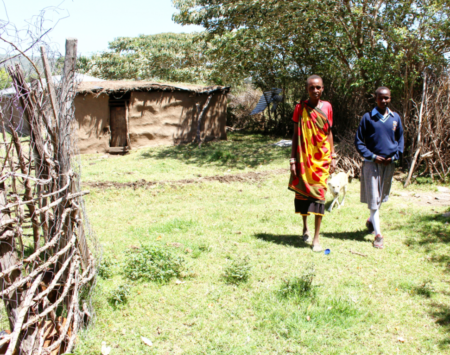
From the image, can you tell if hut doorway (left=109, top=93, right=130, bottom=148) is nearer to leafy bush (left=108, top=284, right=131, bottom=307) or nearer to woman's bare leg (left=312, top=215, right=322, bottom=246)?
woman's bare leg (left=312, top=215, right=322, bottom=246)

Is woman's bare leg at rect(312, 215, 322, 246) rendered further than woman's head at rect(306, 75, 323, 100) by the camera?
Yes

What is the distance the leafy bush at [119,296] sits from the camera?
3.37m

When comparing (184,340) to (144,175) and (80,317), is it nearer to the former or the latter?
(80,317)

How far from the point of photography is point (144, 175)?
9039mm

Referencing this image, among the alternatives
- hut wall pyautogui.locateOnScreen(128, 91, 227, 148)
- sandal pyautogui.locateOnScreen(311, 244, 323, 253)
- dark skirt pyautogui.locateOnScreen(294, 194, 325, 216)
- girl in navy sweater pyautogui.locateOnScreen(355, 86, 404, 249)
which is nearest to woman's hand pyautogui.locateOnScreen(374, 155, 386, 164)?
girl in navy sweater pyautogui.locateOnScreen(355, 86, 404, 249)

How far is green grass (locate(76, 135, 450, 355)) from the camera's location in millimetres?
2939

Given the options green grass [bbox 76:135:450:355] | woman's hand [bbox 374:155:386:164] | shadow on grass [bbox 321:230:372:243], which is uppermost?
woman's hand [bbox 374:155:386:164]

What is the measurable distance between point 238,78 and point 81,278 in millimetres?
14458

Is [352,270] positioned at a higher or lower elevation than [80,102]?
lower

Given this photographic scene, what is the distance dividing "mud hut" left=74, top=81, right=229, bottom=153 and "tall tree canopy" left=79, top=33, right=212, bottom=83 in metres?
9.39

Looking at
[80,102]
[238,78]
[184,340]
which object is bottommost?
[184,340]

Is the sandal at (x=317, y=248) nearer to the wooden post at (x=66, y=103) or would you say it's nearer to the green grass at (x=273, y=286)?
the green grass at (x=273, y=286)

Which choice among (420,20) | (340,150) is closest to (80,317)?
(340,150)

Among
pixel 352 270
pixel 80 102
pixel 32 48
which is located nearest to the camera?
pixel 32 48
